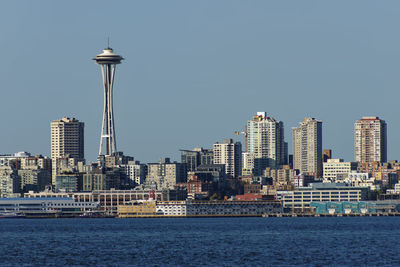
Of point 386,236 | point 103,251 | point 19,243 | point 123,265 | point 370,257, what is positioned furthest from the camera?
Answer: point 386,236

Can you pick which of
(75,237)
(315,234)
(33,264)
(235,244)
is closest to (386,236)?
(315,234)

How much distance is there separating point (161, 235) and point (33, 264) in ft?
184

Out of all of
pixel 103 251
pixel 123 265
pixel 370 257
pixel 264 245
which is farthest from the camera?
pixel 264 245

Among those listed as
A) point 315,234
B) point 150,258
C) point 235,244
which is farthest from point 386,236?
point 150,258

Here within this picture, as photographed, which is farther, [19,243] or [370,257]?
[19,243]

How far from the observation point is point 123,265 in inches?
3752

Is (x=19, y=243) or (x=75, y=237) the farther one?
(x=75, y=237)

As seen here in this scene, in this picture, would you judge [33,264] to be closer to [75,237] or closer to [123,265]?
[123,265]

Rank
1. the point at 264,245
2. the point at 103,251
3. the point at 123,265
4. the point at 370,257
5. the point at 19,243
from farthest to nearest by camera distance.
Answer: the point at 19,243 → the point at 264,245 → the point at 103,251 → the point at 370,257 → the point at 123,265

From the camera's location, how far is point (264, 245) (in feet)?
401

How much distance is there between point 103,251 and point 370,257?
27.3m

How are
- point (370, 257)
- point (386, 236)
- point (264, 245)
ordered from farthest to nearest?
point (386, 236) < point (264, 245) < point (370, 257)

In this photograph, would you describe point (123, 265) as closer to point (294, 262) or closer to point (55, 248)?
point (294, 262)

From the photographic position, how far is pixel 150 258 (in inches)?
4045
